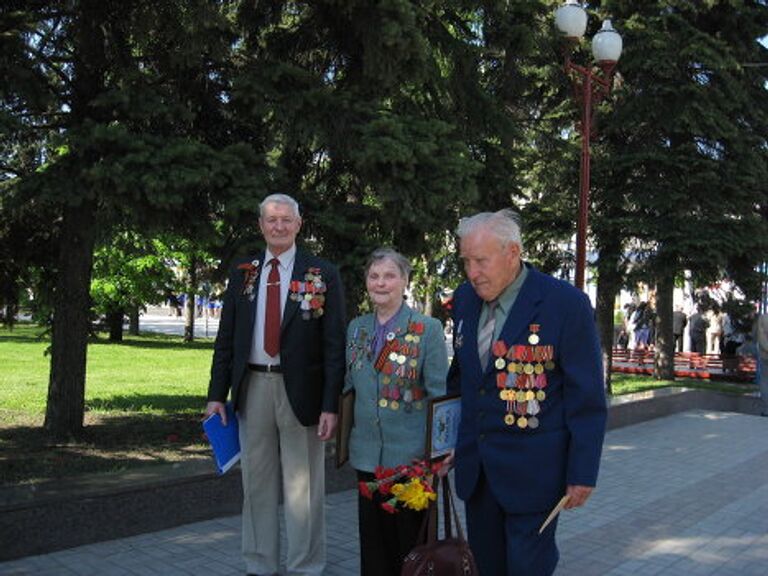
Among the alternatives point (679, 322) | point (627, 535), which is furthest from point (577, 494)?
point (679, 322)

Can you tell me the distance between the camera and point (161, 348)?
24.0 meters

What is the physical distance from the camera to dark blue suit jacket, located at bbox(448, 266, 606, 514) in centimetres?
289

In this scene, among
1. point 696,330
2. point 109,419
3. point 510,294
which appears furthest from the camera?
point 696,330

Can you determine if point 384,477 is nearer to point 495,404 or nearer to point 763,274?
point 495,404

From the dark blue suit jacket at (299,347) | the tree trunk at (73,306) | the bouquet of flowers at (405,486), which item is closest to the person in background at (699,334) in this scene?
the tree trunk at (73,306)

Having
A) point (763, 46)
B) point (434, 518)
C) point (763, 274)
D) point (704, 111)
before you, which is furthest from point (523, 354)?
point (763, 46)

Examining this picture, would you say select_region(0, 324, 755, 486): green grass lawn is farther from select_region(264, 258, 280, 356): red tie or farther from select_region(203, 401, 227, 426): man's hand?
select_region(264, 258, 280, 356): red tie

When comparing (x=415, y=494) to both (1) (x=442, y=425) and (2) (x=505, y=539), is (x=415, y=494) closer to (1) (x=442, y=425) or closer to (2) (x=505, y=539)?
(1) (x=442, y=425)

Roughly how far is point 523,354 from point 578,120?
43.0ft

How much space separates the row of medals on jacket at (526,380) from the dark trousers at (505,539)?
31cm

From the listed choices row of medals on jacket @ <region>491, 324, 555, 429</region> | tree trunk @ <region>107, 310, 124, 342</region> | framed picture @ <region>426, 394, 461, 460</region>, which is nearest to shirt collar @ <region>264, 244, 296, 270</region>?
framed picture @ <region>426, 394, 461, 460</region>

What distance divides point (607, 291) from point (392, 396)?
12267 mm

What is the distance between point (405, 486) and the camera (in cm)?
331

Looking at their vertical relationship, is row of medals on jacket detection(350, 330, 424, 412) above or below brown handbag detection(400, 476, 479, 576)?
above
